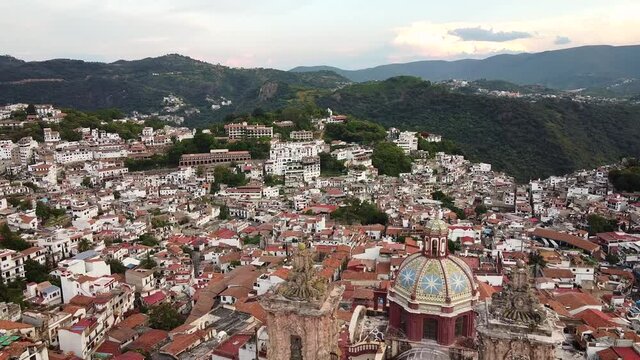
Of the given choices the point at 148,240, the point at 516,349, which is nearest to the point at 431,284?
the point at 516,349

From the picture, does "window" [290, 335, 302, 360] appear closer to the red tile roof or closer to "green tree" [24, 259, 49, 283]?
the red tile roof

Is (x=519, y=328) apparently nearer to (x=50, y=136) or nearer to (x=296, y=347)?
(x=296, y=347)

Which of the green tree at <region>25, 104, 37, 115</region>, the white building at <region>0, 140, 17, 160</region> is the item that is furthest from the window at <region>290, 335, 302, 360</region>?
the green tree at <region>25, 104, 37, 115</region>

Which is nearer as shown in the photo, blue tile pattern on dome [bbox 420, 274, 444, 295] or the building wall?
the building wall

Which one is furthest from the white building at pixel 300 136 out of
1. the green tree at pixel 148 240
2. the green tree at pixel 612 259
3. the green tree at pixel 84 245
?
the green tree at pixel 612 259

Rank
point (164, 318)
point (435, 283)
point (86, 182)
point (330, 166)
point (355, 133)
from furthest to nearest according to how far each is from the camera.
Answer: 1. point (355, 133)
2. point (330, 166)
3. point (86, 182)
4. point (164, 318)
5. point (435, 283)

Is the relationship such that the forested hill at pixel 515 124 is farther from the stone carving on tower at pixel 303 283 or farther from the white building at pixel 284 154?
the stone carving on tower at pixel 303 283
